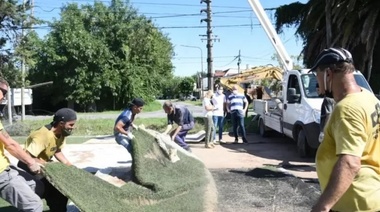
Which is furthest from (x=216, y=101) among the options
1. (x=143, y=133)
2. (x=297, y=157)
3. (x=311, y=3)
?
(x=311, y=3)

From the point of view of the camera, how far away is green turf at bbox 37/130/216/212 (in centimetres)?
478

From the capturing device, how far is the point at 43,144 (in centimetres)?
484

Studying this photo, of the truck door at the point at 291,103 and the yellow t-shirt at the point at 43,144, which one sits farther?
the truck door at the point at 291,103

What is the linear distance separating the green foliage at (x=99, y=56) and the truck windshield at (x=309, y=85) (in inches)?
983

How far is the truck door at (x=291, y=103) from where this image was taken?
10.7 meters

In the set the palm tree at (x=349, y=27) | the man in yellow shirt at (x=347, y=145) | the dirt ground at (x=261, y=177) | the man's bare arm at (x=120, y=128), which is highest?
the palm tree at (x=349, y=27)

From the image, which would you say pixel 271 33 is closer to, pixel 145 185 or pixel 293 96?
pixel 293 96

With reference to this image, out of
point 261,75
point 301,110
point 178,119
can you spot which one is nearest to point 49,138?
point 178,119

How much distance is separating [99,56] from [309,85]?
25.5m

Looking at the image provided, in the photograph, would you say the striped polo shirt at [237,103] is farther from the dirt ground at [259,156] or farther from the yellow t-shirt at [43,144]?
the yellow t-shirt at [43,144]

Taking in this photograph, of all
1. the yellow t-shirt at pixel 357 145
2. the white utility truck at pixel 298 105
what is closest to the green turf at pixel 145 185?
the yellow t-shirt at pixel 357 145

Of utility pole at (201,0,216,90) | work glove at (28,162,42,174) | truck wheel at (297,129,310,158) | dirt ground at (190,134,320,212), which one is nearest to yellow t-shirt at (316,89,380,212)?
work glove at (28,162,42,174)

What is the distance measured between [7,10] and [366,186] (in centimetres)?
2160

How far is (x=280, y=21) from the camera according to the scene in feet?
74.6
